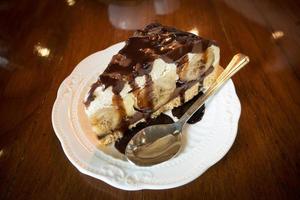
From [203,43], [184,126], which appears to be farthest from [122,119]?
[203,43]

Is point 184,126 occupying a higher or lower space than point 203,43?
lower

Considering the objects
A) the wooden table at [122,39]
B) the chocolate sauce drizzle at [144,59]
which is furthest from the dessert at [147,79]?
the wooden table at [122,39]

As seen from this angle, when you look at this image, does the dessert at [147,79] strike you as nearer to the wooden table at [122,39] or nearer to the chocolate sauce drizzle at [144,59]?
the chocolate sauce drizzle at [144,59]

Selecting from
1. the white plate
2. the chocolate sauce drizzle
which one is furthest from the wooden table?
the chocolate sauce drizzle

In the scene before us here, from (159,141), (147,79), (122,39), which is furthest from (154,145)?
(122,39)

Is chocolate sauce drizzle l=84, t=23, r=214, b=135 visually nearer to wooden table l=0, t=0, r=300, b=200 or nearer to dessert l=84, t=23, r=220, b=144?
dessert l=84, t=23, r=220, b=144

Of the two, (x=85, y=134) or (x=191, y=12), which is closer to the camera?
(x=85, y=134)

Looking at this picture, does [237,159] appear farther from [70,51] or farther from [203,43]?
[70,51]

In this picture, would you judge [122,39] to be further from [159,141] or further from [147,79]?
[159,141]
